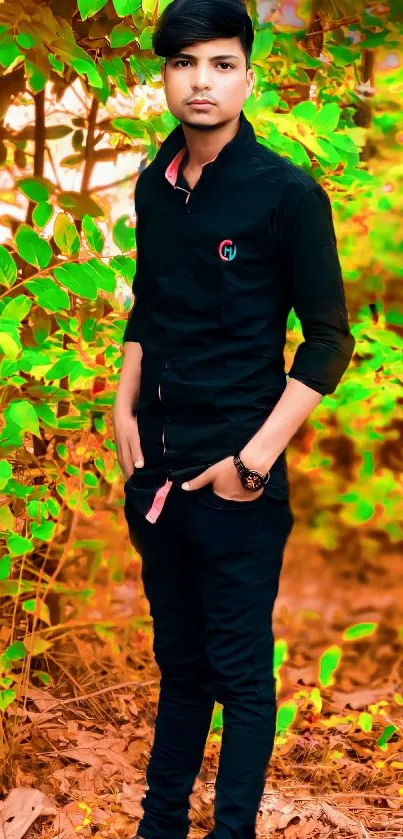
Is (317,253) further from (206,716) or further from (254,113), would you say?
(206,716)

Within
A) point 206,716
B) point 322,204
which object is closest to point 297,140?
point 322,204

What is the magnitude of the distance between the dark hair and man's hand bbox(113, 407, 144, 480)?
720 mm

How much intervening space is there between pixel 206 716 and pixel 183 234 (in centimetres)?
103

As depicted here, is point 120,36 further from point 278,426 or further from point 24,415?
point 278,426

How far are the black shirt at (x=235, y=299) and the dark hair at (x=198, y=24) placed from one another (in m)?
0.18

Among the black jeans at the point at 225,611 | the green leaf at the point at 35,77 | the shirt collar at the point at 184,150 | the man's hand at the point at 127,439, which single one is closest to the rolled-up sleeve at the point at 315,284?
Answer: the shirt collar at the point at 184,150

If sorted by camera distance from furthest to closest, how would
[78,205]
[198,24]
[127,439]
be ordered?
[78,205] < [127,439] < [198,24]

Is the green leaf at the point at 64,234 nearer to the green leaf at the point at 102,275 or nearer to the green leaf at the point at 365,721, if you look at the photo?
the green leaf at the point at 102,275

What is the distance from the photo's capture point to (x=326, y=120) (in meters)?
2.53

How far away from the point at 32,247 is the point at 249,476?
2.20 ft

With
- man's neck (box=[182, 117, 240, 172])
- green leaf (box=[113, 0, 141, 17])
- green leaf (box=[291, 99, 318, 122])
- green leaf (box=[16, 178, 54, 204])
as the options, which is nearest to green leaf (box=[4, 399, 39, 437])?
green leaf (box=[16, 178, 54, 204])

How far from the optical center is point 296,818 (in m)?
2.88

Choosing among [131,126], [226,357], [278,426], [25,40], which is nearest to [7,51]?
[25,40]

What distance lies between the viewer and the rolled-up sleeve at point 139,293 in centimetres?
218
